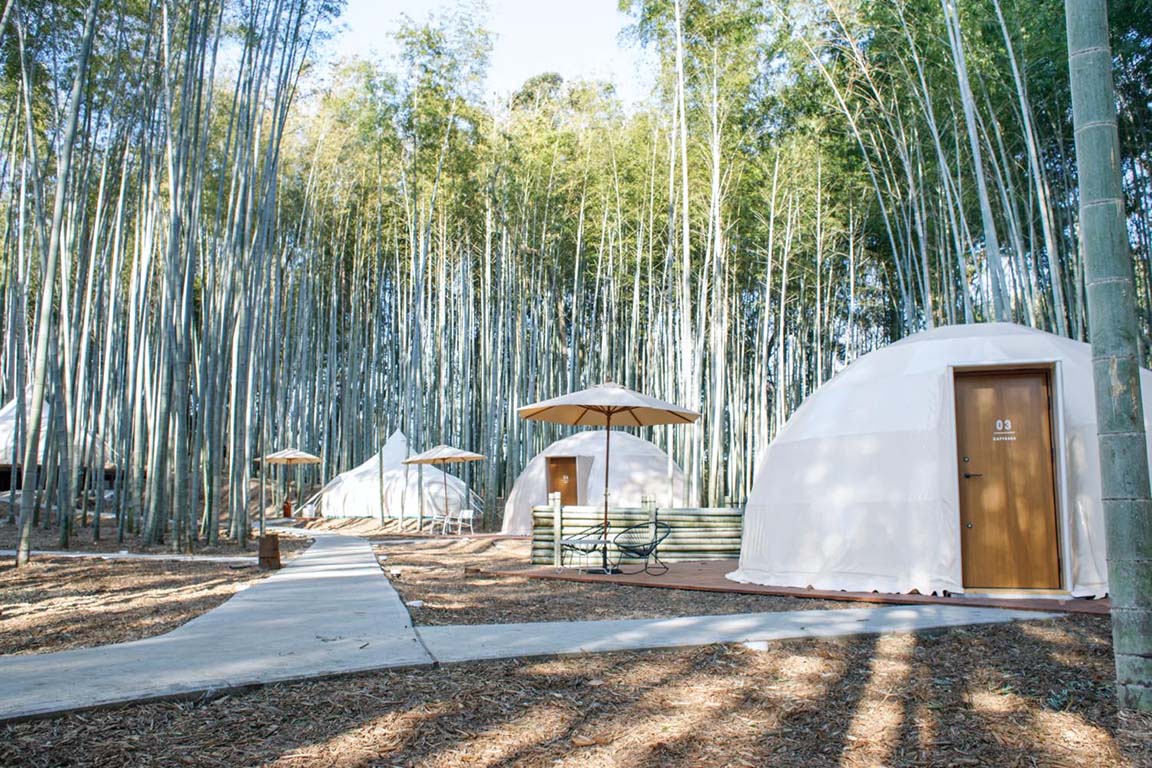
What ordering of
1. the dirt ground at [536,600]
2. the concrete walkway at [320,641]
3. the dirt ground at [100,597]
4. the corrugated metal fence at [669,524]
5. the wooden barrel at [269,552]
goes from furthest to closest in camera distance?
the corrugated metal fence at [669,524] < the wooden barrel at [269,552] < the dirt ground at [536,600] < the dirt ground at [100,597] < the concrete walkway at [320,641]

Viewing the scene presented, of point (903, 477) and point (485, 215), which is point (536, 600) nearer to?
point (903, 477)

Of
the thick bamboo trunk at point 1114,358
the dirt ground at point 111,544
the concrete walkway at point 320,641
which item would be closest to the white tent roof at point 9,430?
the dirt ground at point 111,544

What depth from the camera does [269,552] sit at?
8.03 m

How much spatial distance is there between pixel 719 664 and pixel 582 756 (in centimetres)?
135

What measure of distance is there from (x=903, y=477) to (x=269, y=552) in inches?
219

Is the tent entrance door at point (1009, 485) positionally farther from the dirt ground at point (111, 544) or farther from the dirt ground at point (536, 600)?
the dirt ground at point (111, 544)

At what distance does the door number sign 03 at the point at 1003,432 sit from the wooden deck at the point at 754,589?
1144 mm

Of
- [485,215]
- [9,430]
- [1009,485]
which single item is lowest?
[1009,485]

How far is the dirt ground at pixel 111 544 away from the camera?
962 cm

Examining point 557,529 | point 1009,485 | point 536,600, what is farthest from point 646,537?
Answer: point 1009,485

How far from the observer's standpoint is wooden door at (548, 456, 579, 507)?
1485 cm

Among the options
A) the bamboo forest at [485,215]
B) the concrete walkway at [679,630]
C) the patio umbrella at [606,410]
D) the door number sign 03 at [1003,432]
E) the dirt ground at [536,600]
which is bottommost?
the dirt ground at [536,600]

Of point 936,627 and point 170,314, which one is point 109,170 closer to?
point 170,314

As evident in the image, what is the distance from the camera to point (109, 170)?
10969 mm
